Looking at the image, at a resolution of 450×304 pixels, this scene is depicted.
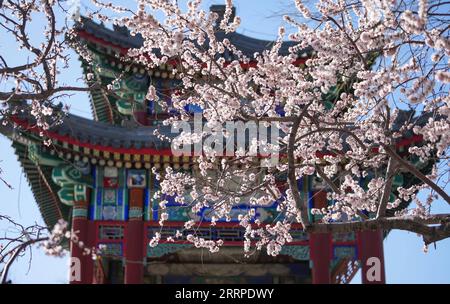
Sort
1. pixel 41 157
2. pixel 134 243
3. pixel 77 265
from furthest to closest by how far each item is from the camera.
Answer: pixel 134 243 → pixel 41 157 → pixel 77 265

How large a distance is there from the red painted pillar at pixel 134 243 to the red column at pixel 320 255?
3.55 meters

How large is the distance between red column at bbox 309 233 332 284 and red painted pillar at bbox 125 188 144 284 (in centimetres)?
355

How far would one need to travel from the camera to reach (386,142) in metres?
8.48

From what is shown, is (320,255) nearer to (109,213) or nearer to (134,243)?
(134,243)

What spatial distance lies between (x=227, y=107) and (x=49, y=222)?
1345 centimetres

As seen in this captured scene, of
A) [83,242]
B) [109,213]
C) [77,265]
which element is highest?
[109,213]

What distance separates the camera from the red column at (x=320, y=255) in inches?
652

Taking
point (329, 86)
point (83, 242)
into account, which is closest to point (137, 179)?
point (83, 242)

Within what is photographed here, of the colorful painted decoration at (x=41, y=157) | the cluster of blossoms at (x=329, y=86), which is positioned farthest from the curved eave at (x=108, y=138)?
the cluster of blossoms at (x=329, y=86)

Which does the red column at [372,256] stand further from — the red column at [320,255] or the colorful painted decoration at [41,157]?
the colorful painted decoration at [41,157]

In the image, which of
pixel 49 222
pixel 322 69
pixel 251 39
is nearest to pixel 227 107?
pixel 322 69

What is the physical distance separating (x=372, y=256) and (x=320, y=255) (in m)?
1.06

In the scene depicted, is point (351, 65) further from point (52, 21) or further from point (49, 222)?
point (49, 222)

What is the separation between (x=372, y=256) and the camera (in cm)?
1656
